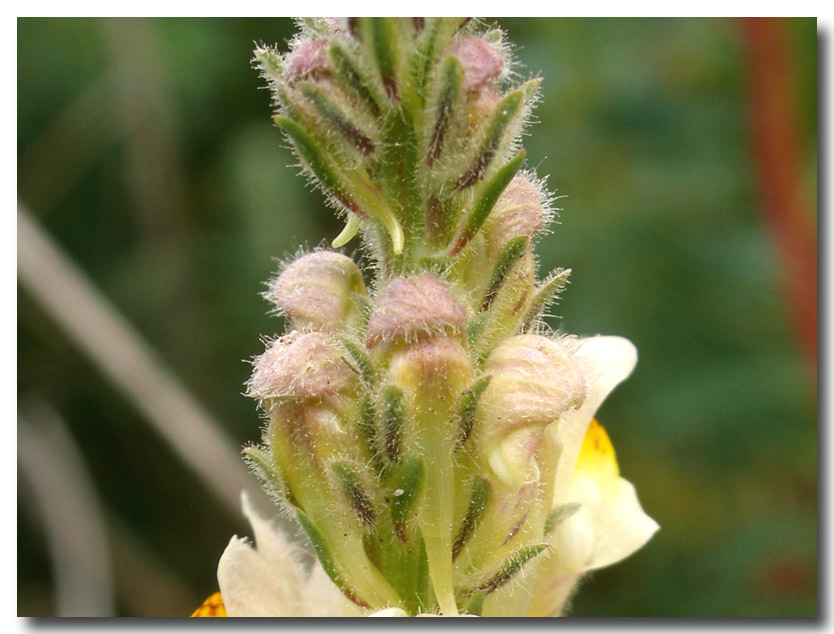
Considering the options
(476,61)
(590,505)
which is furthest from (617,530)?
(476,61)

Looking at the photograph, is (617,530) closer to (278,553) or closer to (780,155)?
(278,553)

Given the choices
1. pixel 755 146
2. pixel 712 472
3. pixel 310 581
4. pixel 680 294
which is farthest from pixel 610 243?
pixel 310 581

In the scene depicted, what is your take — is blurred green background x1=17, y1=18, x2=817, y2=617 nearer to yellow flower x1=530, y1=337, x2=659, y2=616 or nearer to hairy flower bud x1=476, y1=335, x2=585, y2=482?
yellow flower x1=530, y1=337, x2=659, y2=616

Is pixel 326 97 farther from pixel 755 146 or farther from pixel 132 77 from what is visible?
pixel 132 77

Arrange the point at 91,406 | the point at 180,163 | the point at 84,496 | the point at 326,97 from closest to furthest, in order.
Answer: the point at 326,97 → the point at 84,496 → the point at 91,406 → the point at 180,163

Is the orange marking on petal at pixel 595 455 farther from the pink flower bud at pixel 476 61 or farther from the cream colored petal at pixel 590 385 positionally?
the pink flower bud at pixel 476 61
